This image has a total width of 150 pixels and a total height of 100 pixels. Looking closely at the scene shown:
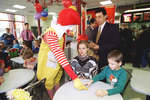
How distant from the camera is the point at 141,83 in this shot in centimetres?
130

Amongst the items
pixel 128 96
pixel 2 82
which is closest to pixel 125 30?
pixel 128 96

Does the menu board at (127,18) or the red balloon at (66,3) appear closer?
the red balloon at (66,3)

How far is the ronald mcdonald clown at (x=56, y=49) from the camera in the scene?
1.03 meters

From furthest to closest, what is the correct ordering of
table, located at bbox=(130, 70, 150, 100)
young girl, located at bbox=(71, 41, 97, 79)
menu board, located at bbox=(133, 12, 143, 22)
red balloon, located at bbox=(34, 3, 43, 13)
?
menu board, located at bbox=(133, 12, 143, 22) → red balloon, located at bbox=(34, 3, 43, 13) → young girl, located at bbox=(71, 41, 97, 79) → table, located at bbox=(130, 70, 150, 100)

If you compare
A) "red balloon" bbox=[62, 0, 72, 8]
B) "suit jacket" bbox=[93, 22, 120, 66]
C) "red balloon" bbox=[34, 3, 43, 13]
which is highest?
"red balloon" bbox=[34, 3, 43, 13]

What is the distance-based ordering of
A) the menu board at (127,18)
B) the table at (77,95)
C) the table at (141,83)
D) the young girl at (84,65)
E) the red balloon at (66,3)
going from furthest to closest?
the menu board at (127,18) < the young girl at (84,65) < the red balloon at (66,3) < the table at (141,83) < the table at (77,95)

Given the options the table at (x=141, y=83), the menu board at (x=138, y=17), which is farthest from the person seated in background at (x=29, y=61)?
the menu board at (x=138, y=17)

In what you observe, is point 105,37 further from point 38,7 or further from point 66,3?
point 38,7

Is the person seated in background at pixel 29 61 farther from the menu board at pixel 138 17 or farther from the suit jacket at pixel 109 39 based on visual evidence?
the menu board at pixel 138 17

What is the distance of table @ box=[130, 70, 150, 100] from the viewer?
1.15 meters

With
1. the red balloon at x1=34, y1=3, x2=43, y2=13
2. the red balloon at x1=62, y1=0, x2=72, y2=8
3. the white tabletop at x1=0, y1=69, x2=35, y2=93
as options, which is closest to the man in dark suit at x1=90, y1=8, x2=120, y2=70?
the red balloon at x1=62, y1=0, x2=72, y2=8

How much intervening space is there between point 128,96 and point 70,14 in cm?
205

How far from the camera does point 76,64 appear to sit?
5.24ft

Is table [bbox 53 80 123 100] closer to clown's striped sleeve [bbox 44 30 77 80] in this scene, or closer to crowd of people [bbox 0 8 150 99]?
crowd of people [bbox 0 8 150 99]
